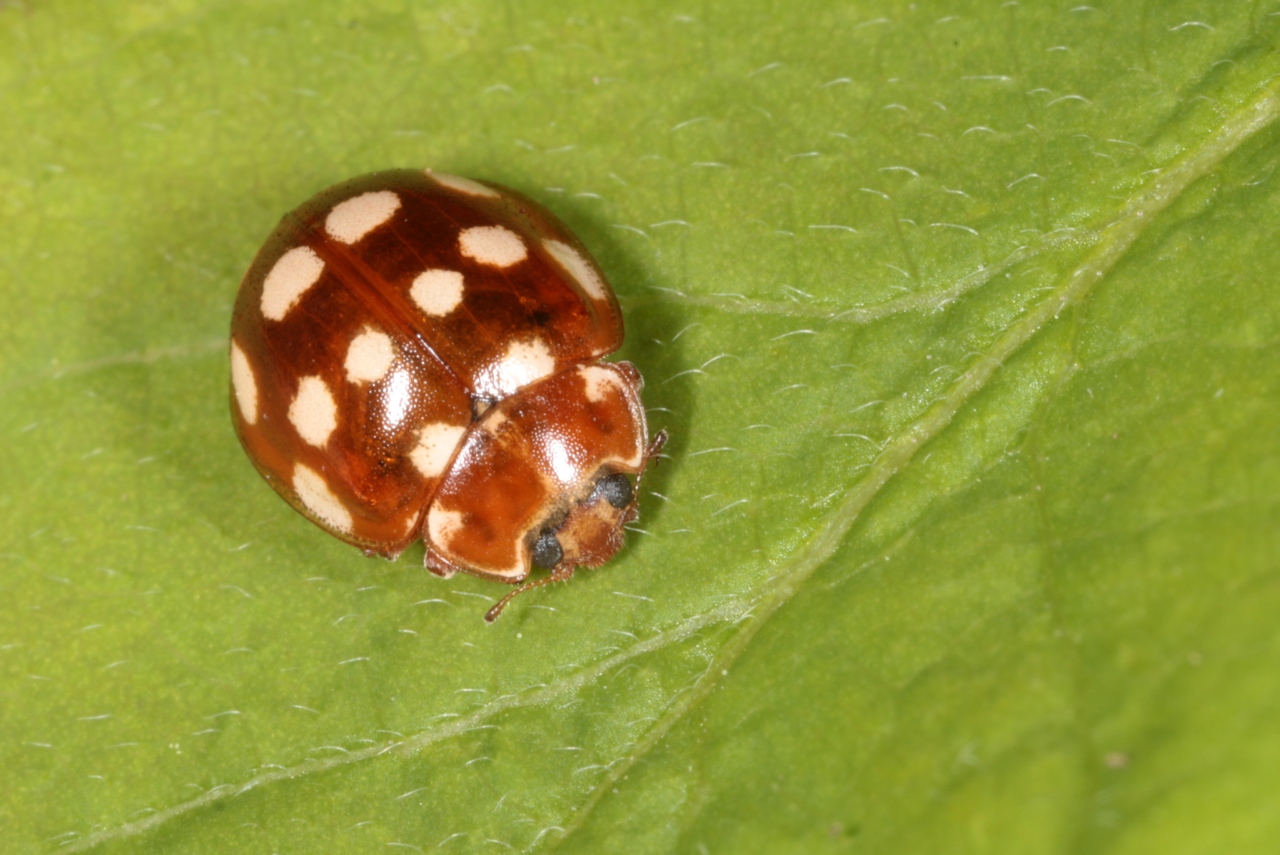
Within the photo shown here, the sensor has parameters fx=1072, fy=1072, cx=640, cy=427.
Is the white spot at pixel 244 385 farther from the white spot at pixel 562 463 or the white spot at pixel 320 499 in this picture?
the white spot at pixel 562 463

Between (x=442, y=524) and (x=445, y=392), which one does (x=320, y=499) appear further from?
(x=445, y=392)

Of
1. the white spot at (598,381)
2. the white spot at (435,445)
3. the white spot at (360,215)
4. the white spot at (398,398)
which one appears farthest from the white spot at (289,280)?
the white spot at (598,381)

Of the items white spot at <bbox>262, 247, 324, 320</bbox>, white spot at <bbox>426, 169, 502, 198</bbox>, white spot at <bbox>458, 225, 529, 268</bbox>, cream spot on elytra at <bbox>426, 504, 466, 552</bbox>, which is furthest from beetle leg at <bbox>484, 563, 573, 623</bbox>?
white spot at <bbox>426, 169, 502, 198</bbox>

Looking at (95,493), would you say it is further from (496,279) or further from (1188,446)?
(1188,446)

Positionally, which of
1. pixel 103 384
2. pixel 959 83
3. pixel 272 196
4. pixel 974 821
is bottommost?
pixel 974 821

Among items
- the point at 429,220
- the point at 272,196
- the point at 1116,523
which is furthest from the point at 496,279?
the point at 1116,523
